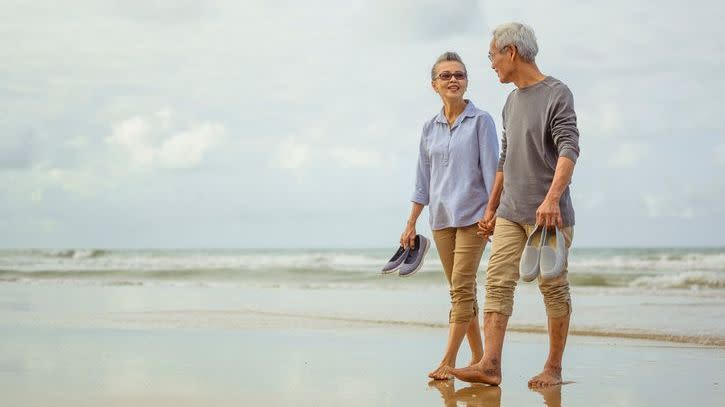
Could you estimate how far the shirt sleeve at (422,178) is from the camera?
492cm

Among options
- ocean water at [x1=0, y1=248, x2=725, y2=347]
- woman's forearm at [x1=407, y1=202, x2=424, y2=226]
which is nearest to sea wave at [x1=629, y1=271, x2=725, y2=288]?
ocean water at [x1=0, y1=248, x2=725, y2=347]

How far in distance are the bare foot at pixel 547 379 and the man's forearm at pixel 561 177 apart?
1.02m

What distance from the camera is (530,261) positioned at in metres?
4.01

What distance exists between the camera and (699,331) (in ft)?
24.6

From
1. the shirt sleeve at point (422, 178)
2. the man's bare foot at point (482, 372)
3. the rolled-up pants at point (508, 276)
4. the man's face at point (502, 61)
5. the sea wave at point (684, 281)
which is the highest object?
the man's face at point (502, 61)

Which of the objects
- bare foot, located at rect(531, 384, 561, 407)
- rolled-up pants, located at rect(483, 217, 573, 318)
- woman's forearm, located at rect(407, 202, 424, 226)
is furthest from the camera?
woman's forearm, located at rect(407, 202, 424, 226)

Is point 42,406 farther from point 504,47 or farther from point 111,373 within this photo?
point 504,47

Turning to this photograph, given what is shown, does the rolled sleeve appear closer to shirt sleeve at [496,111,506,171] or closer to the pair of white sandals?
shirt sleeve at [496,111,506,171]

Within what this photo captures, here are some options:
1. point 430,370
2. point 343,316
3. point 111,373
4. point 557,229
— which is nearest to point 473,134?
point 557,229

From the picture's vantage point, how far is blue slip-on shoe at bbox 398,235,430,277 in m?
4.85

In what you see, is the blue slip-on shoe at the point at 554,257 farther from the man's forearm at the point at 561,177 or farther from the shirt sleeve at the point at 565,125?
the shirt sleeve at the point at 565,125

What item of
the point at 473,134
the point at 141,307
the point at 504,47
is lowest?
the point at 141,307

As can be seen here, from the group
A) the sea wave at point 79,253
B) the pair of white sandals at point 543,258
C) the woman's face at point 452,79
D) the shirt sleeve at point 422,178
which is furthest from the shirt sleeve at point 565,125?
the sea wave at point 79,253

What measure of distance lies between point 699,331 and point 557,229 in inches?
165
